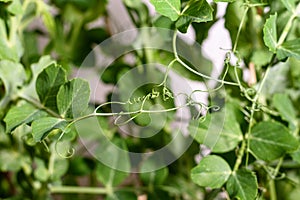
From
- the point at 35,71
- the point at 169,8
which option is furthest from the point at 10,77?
the point at 169,8

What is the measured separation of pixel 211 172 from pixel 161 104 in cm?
8

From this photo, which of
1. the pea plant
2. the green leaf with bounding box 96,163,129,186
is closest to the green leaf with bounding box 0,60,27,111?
the pea plant

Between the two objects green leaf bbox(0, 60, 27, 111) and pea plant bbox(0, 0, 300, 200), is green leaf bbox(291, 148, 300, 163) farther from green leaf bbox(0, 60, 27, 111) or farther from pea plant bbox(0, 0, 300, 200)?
green leaf bbox(0, 60, 27, 111)

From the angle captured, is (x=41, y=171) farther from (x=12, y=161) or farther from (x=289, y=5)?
(x=289, y=5)

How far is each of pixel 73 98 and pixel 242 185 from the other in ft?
0.33

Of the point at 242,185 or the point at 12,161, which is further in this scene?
the point at 12,161

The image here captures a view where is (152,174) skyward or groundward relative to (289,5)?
groundward

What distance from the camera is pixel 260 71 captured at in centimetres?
36

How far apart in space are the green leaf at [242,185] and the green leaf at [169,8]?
0.30 ft

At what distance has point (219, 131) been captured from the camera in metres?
0.32

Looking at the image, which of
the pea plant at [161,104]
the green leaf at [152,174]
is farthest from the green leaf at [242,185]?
the green leaf at [152,174]

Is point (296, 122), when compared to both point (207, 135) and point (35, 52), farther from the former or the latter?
point (35, 52)

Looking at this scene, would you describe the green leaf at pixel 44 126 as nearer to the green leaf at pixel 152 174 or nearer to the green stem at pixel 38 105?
the green stem at pixel 38 105

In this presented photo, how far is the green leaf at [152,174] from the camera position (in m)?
0.39
